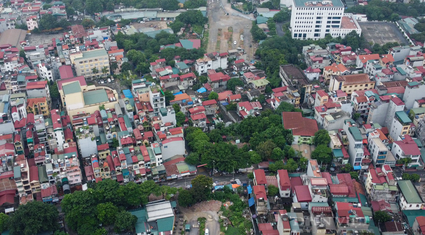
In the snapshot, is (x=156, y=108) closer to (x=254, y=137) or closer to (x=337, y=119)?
(x=254, y=137)

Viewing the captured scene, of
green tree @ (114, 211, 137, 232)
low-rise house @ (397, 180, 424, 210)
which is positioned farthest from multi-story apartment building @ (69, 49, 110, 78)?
low-rise house @ (397, 180, 424, 210)

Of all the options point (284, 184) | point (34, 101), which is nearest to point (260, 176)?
point (284, 184)

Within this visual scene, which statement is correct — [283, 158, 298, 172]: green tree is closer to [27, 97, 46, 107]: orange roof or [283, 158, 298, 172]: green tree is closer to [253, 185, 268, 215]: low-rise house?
[253, 185, 268, 215]: low-rise house

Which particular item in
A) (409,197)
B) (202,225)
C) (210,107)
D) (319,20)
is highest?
(319,20)

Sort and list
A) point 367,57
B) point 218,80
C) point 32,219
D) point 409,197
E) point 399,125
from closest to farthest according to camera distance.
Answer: point 32,219 → point 409,197 → point 399,125 → point 218,80 → point 367,57

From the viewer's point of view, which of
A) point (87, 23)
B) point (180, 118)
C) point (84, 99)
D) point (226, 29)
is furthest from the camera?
point (226, 29)

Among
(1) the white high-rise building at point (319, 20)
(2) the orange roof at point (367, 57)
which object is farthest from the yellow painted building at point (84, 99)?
(1) the white high-rise building at point (319, 20)

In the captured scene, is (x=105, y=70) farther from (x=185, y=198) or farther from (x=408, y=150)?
(x=408, y=150)

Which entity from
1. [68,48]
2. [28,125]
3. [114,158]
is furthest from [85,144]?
[68,48]
